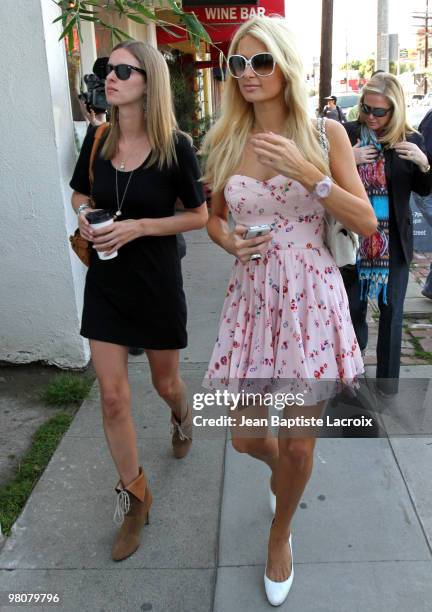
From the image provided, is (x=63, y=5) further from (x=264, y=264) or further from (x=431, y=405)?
(x=431, y=405)

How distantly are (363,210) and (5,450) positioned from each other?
2.39 meters

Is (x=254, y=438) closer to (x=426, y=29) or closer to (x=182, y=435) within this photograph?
(x=182, y=435)

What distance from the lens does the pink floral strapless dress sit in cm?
227

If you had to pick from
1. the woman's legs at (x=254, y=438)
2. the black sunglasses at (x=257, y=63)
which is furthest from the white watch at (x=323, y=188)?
the woman's legs at (x=254, y=438)

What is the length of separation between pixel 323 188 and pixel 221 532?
156cm

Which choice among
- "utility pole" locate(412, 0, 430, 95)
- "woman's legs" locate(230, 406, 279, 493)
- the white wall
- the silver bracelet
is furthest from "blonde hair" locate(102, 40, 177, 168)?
"utility pole" locate(412, 0, 430, 95)

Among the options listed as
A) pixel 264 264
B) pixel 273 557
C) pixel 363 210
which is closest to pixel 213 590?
pixel 273 557

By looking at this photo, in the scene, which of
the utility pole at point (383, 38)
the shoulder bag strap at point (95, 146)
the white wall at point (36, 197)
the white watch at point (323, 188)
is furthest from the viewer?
the utility pole at point (383, 38)

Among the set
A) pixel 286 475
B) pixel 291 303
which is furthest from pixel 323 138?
pixel 286 475

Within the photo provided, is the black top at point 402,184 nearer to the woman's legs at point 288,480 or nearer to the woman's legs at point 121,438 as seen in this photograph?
the woman's legs at point 288,480

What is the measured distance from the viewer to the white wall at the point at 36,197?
3.86 metres

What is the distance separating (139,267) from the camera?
8.95 feet

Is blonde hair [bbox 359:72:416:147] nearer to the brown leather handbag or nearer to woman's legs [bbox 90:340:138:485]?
the brown leather handbag

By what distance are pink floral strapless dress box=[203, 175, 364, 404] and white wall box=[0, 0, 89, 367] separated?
205 cm
